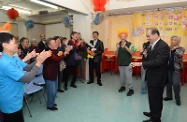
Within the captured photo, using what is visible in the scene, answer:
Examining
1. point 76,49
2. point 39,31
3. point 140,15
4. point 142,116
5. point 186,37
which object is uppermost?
point 140,15

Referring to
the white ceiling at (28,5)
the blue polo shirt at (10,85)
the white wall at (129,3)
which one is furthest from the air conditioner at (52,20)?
the blue polo shirt at (10,85)

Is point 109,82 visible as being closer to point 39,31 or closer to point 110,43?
point 110,43

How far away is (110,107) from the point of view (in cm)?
300

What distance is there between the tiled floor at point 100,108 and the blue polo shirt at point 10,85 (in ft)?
3.82

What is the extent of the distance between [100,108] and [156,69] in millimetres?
1364

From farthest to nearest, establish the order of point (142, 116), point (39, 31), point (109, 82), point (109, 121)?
point (39, 31) < point (109, 82) < point (142, 116) < point (109, 121)

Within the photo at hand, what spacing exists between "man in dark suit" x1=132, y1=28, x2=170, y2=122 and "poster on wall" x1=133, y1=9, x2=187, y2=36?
133 inches

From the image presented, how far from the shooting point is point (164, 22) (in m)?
5.14

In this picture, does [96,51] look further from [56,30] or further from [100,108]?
[56,30]

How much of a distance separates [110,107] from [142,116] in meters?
0.64

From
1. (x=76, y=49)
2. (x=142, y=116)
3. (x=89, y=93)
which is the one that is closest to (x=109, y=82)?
(x=89, y=93)

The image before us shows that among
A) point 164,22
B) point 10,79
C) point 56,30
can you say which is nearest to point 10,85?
point 10,79

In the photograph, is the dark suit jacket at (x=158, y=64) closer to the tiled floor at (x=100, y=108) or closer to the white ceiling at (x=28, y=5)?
the tiled floor at (x=100, y=108)

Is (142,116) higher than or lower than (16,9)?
lower
